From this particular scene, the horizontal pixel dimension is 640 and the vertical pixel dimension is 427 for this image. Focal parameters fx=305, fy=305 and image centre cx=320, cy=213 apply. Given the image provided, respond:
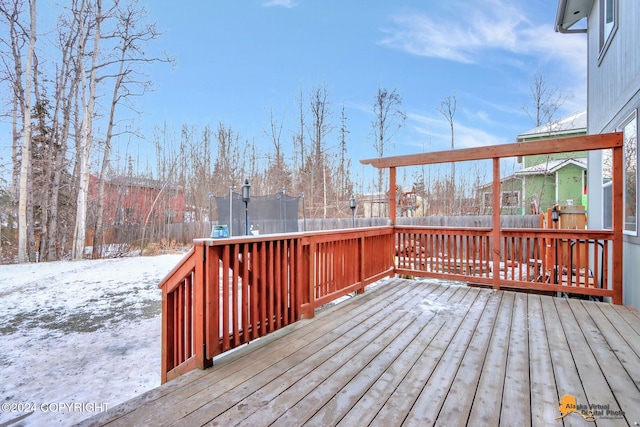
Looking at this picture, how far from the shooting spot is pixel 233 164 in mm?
15727

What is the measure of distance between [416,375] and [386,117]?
14.4m

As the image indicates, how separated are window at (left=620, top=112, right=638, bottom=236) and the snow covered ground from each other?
5504 millimetres

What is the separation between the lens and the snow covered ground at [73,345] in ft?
7.99

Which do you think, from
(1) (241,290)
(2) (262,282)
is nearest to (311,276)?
(2) (262,282)

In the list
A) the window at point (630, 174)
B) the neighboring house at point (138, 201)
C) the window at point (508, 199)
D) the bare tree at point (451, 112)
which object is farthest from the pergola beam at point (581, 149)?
the neighboring house at point (138, 201)

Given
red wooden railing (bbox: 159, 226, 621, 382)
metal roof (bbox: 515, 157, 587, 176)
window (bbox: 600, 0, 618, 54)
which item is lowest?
red wooden railing (bbox: 159, 226, 621, 382)

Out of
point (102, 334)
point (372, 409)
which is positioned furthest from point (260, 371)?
point (102, 334)

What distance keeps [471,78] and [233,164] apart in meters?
12.3

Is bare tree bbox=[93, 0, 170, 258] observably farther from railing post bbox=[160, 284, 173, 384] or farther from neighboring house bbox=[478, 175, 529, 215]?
neighboring house bbox=[478, 175, 529, 215]

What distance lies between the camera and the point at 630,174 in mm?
3746

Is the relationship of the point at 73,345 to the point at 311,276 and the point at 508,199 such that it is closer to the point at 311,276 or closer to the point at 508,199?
the point at 311,276

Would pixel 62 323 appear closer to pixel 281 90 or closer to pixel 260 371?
pixel 260 371

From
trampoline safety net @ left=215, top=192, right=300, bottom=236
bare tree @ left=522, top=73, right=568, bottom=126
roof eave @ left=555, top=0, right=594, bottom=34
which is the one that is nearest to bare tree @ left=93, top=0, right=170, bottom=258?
trampoline safety net @ left=215, top=192, right=300, bottom=236

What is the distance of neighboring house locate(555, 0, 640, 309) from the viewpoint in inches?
139
